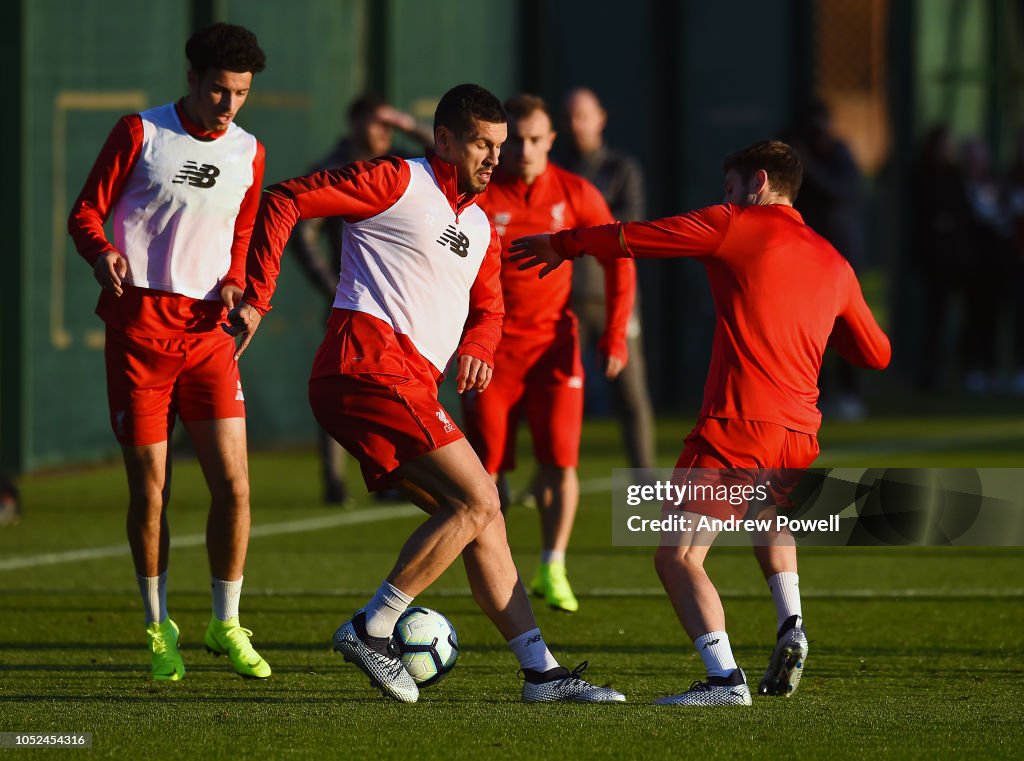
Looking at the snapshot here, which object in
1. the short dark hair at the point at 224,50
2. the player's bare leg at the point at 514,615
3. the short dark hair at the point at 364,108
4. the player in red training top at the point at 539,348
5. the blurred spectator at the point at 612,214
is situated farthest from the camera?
the short dark hair at the point at 364,108

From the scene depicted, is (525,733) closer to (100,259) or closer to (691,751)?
(691,751)

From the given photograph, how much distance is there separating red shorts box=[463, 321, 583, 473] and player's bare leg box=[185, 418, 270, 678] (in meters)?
1.75

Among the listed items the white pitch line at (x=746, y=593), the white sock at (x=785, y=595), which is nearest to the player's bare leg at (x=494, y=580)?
the white sock at (x=785, y=595)

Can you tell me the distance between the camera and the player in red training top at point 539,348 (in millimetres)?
8453

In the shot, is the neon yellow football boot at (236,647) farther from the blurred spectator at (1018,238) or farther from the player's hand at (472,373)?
the blurred spectator at (1018,238)

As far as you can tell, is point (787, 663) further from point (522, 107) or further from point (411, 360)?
point (522, 107)

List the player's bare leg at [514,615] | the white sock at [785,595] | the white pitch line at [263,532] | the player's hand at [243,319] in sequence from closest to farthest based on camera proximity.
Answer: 1. the player's hand at [243,319]
2. the player's bare leg at [514,615]
3. the white sock at [785,595]
4. the white pitch line at [263,532]

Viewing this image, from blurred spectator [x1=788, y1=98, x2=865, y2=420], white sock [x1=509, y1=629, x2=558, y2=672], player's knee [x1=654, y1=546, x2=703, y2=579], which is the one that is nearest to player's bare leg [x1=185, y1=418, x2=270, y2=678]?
white sock [x1=509, y1=629, x2=558, y2=672]

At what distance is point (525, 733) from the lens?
5746 millimetres

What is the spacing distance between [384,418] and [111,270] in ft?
3.49

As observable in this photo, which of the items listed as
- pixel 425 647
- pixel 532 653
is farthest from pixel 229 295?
pixel 532 653

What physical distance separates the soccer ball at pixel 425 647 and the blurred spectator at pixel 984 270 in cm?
1519

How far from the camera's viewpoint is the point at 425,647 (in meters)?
6.41

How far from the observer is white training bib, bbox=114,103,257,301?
683 centimetres
